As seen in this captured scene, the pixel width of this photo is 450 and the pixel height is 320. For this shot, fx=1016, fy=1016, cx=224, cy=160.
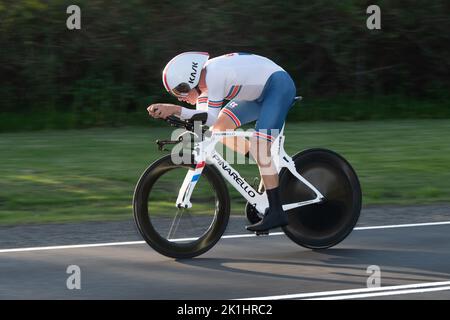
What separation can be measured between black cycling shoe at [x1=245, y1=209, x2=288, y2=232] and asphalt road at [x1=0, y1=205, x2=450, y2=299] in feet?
0.77

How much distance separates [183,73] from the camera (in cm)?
Answer: 762

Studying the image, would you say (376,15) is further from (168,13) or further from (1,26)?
(1,26)

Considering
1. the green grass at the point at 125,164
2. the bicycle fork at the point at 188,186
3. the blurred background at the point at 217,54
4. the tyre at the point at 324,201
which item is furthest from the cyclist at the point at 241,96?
the blurred background at the point at 217,54

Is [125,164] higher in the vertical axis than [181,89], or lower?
lower

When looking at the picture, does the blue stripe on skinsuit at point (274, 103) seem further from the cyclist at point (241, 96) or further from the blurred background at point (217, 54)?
the blurred background at point (217, 54)

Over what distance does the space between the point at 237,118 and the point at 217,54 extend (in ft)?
35.4

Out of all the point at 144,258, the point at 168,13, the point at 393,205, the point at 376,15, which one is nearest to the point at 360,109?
the point at 376,15

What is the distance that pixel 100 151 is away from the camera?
14.2 meters

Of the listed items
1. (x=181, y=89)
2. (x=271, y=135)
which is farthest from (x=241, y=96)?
(x=181, y=89)

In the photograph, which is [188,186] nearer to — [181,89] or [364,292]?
[181,89]

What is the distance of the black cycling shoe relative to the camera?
7965mm

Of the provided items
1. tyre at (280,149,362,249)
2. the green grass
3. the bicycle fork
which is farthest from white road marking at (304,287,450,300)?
the green grass

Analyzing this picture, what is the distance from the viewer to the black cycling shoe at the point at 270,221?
7.96 metres

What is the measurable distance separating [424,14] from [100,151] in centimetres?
862
